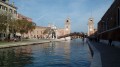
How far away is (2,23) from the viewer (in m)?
73.3

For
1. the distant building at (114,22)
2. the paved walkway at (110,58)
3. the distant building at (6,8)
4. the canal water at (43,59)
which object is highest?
the distant building at (6,8)

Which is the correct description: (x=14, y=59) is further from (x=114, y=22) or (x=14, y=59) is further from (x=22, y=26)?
(x=22, y=26)

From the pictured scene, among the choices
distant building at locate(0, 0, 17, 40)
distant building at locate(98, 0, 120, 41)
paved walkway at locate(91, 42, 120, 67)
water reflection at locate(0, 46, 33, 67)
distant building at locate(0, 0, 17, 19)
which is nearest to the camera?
paved walkway at locate(91, 42, 120, 67)

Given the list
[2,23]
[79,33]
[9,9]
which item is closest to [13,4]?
[9,9]

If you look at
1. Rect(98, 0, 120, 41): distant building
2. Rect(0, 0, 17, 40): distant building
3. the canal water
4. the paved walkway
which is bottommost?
the canal water

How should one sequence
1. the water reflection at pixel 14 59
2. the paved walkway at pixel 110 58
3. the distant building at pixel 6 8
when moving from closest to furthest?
the paved walkway at pixel 110 58 → the water reflection at pixel 14 59 → the distant building at pixel 6 8

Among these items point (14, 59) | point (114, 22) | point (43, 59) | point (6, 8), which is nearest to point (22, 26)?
point (6, 8)

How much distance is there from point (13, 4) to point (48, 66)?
90.0 metres

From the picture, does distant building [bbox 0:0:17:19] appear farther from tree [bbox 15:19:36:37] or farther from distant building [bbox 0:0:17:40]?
tree [bbox 15:19:36:37]

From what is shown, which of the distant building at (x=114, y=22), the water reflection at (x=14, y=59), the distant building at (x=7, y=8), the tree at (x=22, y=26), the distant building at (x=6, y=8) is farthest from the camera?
the distant building at (x=7, y=8)

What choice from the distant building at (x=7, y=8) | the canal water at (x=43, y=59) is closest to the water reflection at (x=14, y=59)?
the canal water at (x=43, y=59)

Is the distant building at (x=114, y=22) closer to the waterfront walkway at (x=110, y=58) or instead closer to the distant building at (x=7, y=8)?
the waterfront walkway at (x=110, y=58)

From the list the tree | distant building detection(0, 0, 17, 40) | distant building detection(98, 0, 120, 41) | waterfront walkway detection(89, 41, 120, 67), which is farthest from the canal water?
distant building detection(0, 0, 17, 40)

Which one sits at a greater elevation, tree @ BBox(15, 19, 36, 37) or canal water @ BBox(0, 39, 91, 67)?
tree @ BBox(15, 19, 36, 37)
